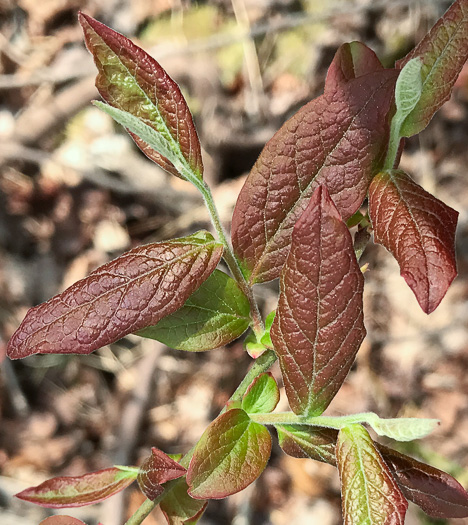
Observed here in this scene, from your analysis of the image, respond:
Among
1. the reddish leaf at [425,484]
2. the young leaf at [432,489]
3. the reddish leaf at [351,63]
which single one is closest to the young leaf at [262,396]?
the reddish leaf at [425,484]

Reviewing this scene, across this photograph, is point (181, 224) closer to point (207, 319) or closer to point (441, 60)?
point (207, 319)

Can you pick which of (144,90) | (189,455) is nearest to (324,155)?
(144,90)

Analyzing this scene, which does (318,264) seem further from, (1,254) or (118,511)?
(1,254)

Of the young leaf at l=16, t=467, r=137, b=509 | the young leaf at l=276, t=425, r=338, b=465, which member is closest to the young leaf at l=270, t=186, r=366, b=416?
the young leaf at l=276, t=425, r=338, b=465

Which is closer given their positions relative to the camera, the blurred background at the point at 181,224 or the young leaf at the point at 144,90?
the young leaf at the point at 144,90

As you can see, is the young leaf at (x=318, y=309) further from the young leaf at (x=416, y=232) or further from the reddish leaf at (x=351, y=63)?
the reddish leaf at (x=351, y=63)

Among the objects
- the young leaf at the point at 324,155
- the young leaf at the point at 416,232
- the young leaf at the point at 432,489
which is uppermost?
the young leaf at the point at 324,155

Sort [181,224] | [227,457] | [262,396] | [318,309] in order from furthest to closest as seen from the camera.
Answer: [181,224]
[262,396]
[227,457]
[318,309]
